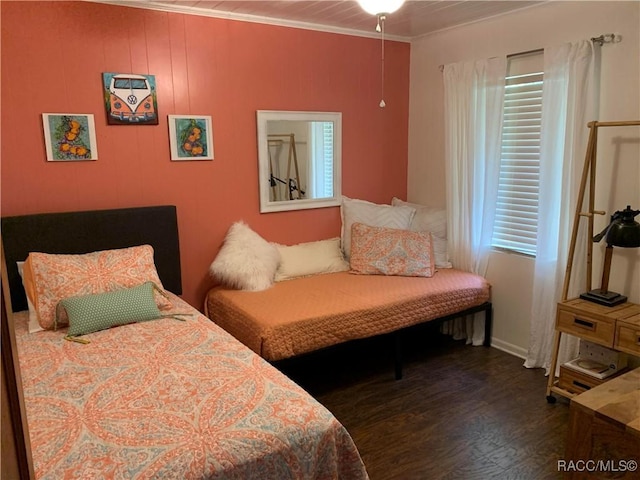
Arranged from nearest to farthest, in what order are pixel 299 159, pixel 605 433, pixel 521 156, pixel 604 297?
pixel 605 433 < pixel 604 297 < pixel 521 156 < pixel 299 159

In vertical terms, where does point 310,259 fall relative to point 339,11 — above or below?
below

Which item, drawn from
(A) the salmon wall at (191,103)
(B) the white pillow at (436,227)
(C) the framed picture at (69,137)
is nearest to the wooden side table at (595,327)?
(B) the white pillow at (436,227)

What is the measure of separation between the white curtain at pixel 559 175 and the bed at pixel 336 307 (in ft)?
1.47

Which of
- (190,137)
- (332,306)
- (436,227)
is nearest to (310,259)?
(332,306)

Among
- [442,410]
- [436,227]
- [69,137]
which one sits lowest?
[442,410]

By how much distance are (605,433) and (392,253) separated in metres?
1.84

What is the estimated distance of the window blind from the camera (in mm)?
3182

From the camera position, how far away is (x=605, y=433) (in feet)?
6.40

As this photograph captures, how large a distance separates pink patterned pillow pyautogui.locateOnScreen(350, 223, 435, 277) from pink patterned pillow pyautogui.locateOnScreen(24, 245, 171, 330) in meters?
1.50

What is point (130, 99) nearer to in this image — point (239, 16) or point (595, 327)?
point (239, 16)

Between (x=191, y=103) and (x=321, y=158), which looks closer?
(x=191, y=103)

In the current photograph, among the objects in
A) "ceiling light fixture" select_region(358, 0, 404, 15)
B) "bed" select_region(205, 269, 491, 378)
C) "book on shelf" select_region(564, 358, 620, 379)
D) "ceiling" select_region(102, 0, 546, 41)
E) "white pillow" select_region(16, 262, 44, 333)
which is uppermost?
"ceiling" select_region(102, 0, 546, 41)

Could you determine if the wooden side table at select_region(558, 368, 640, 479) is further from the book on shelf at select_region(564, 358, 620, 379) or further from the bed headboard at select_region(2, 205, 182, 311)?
the bed headboard at select_region(2, 205, 182, 311)

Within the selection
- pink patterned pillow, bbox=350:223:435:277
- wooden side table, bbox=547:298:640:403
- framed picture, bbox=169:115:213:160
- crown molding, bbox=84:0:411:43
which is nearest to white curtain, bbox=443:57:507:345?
pink patterned pillow, bbox=350:223:435:277
